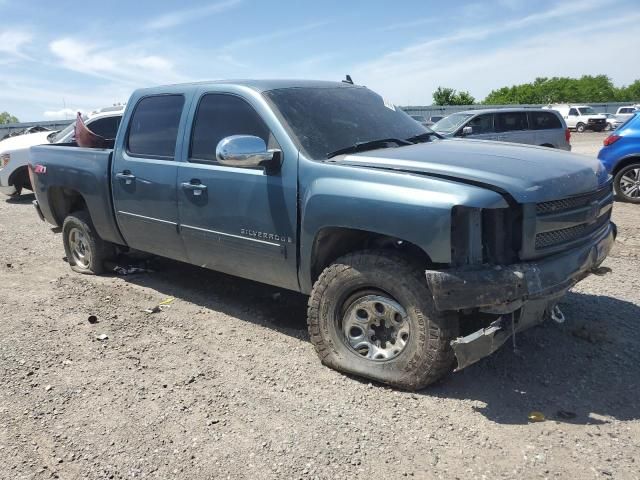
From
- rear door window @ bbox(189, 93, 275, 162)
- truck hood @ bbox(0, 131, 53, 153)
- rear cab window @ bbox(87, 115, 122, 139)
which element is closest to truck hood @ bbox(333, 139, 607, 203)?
rear door window @ bbox(189, 93, 275, 162)

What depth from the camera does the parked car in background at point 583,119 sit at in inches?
1485

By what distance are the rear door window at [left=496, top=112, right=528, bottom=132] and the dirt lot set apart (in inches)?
388

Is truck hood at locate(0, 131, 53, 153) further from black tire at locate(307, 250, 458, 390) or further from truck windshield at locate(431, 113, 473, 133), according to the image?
black tire at locate(307, 250, 458, 390)

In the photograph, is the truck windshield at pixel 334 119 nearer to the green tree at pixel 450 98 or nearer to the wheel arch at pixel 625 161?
the wheel arch at pixel 625 161

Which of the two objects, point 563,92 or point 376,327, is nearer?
point 376,327

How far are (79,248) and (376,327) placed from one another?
4180 mm

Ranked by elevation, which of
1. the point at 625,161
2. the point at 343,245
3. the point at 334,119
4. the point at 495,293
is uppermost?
the point at 334,119

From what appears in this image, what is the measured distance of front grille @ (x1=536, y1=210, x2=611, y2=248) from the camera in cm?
325

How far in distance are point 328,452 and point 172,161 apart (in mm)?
2790

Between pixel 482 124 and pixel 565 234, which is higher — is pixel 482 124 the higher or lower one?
the higher one

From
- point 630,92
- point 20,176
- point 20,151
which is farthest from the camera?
point 630,92

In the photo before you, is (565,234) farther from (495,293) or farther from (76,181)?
(76,181)

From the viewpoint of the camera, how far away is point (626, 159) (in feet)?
30.9

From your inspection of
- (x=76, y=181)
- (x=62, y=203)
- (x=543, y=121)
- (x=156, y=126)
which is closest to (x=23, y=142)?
(x=62, y=203)
